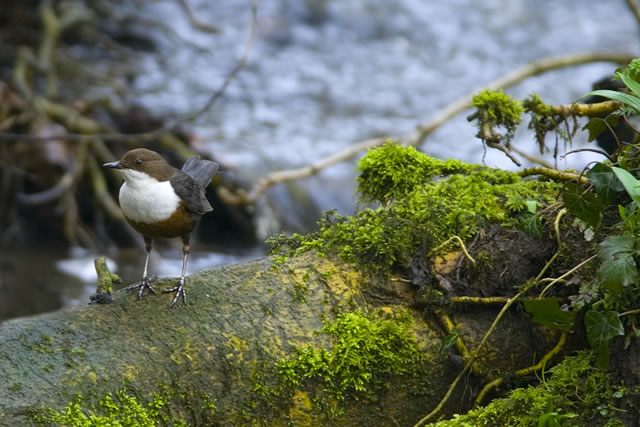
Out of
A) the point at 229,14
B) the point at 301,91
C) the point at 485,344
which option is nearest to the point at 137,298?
the point at 485,344

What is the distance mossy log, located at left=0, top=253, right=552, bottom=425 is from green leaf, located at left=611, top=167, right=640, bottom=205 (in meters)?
0.67

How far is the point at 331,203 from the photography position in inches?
360

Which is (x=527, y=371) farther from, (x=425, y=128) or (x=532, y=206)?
(x=425, y=128)

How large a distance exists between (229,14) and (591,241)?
12.5 metres

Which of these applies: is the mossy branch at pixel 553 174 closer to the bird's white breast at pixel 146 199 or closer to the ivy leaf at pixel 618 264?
the ivy leaf at pixel 618 264

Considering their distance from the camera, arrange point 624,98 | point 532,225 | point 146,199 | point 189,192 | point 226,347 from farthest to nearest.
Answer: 1. point 189,192
2. point 146,199
3. point 532,225
4. point 226,347
5. point 624,98

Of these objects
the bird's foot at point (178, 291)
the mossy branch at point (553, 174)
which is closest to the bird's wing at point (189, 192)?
the bird's foot at point (178, 291)

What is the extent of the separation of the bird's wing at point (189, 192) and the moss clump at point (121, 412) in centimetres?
89

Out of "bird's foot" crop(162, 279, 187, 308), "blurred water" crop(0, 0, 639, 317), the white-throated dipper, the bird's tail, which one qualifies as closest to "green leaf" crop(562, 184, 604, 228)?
"bird's foot" crop(162, 279, 187, 308)

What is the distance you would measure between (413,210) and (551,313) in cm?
72

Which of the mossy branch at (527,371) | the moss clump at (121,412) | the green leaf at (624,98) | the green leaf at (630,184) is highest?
the green leaf at (624,98)

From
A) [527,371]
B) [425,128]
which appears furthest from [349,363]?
[425,128]

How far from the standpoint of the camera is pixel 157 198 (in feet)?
9.20

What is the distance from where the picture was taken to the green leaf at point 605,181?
7.36 feet
